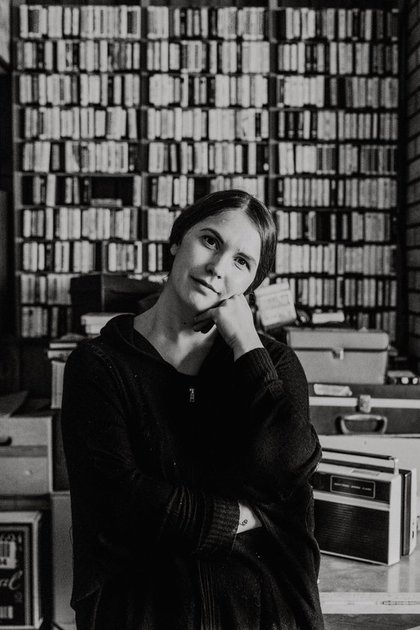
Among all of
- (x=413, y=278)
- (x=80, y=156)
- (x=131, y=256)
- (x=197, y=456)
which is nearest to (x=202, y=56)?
(x=80, y=156)

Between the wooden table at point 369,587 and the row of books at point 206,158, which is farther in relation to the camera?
the row of books at point 206,158

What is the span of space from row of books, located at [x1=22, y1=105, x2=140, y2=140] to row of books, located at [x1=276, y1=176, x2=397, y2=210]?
1100 mm

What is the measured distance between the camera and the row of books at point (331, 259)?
4488 mm

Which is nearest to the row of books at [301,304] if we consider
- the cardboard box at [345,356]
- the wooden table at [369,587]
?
the cardboard box at [345,356]

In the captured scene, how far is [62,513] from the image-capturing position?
2539 millimetres

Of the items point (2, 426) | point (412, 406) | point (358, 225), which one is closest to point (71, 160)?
point (358, 225)

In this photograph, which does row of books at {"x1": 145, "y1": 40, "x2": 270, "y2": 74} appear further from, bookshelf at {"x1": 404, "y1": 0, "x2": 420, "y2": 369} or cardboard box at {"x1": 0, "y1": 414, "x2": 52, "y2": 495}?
cardboard box at {"x1": 0, "y1": 414, "x2": 52, "y2": 495}

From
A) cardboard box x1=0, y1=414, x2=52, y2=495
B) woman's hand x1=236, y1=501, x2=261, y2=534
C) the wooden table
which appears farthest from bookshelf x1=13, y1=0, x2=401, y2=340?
woman's hand x1=236, y1=501, x2=261, y2=534

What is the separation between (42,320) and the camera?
14.8 feet

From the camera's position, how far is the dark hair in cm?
122

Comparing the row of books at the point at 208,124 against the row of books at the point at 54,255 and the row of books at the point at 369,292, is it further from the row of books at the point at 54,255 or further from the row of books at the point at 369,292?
the row of books at the point at 369,292

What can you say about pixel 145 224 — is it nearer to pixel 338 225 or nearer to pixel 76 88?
pixel 76 88

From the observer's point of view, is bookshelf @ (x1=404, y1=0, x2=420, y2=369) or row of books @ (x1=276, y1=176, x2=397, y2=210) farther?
row of books @ (x1=276, y1=176, x2=397, y2=210)

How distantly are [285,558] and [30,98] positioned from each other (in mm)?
4005
